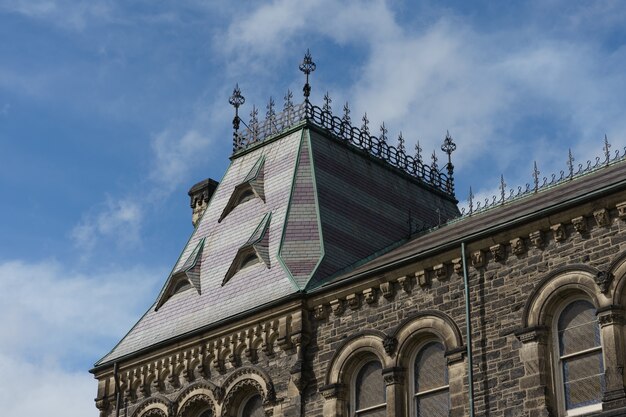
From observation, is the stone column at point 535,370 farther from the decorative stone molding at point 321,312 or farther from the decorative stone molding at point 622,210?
the decorative stone molding at point 321,312

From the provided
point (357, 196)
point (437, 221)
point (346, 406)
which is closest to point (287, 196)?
point (357, 196)

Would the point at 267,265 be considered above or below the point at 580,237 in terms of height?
above

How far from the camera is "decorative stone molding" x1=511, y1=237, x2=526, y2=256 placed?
983 inches

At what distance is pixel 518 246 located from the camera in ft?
82.0

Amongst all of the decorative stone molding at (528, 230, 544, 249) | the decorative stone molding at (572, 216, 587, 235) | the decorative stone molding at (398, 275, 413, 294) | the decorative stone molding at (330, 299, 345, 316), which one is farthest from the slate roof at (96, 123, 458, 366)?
the decorative stone molding at (572, 216, 587, 235)

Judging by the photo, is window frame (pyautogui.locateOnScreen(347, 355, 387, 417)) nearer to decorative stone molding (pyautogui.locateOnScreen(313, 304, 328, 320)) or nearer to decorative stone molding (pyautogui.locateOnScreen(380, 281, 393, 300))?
decorative stone molding (pyautogui.locateOnScreen(380, 281, 393, 300))

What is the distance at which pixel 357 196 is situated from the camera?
110 ft

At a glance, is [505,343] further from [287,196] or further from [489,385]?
[287,196]

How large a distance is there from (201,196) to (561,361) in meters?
17.6

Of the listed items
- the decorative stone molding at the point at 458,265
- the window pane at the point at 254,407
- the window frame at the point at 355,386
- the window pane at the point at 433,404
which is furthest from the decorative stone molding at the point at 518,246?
the window pane at the point at 254,407

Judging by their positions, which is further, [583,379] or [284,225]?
[284,225]

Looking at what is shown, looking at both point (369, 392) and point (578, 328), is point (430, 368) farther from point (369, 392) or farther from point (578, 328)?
point (578, 328)

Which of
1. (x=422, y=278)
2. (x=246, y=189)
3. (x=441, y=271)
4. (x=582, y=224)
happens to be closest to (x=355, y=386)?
(x=422, y=278)

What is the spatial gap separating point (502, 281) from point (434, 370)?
239 centimetres
